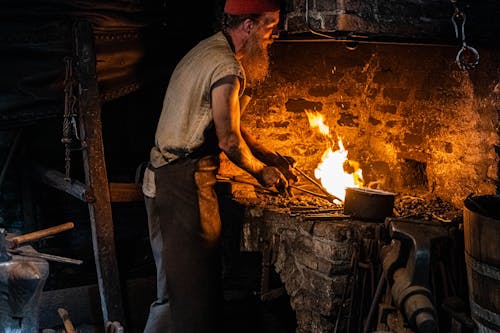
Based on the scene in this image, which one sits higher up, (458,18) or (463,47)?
(458,18)

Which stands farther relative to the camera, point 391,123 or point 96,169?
point 391,123

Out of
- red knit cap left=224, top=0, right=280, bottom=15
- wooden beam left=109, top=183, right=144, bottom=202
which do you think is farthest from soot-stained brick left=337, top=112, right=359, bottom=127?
wooden beam left=109, top=183, right=144, bottom=202

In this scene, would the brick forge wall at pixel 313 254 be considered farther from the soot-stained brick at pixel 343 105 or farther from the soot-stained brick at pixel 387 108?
the soot-stained brick at pixel 387 108

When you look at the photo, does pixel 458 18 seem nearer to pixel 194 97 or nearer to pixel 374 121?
pixel 374 121

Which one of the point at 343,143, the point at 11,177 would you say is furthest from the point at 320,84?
the point at 11,177

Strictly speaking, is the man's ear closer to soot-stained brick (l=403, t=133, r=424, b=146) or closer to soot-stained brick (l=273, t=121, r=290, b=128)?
soot-stained brick (l=273, t=121, r=290, b=128)

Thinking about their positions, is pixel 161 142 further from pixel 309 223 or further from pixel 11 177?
pixel 11 177

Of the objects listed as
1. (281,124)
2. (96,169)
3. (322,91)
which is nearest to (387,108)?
(322,91)

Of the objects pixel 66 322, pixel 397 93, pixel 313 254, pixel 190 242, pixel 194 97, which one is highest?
pixel 194 97

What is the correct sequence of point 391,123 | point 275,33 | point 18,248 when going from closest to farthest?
1. point 18,248
2. point 275,33
3. point 391,123

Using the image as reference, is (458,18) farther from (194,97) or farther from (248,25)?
(194,97)

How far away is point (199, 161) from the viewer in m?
4.37

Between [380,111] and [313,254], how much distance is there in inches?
77.4

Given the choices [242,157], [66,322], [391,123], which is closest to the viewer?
[242,157]
